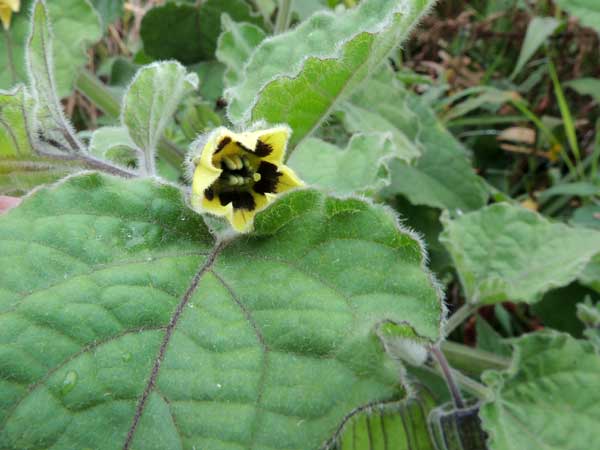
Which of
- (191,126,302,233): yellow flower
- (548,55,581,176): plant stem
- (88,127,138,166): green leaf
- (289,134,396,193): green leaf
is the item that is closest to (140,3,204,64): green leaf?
(289,134,396,193): green leaf

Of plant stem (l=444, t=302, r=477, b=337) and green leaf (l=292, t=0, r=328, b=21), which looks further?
green leaf (l=292, t=0, r=328, b=21)

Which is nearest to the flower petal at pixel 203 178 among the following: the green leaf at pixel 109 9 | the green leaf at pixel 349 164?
the green leaf at pixel 349 164

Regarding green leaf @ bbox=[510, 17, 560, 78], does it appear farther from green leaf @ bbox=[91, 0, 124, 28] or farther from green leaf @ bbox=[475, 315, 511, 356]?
green leaf @ bbox=[91, 0, 124, 28]

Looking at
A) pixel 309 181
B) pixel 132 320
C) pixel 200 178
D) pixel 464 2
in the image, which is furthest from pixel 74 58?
pixel 464 2

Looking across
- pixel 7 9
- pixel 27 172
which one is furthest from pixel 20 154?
pixel 7 9

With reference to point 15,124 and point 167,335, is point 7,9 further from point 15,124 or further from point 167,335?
point 167,335

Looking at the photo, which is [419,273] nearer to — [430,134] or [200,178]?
[200,178]
